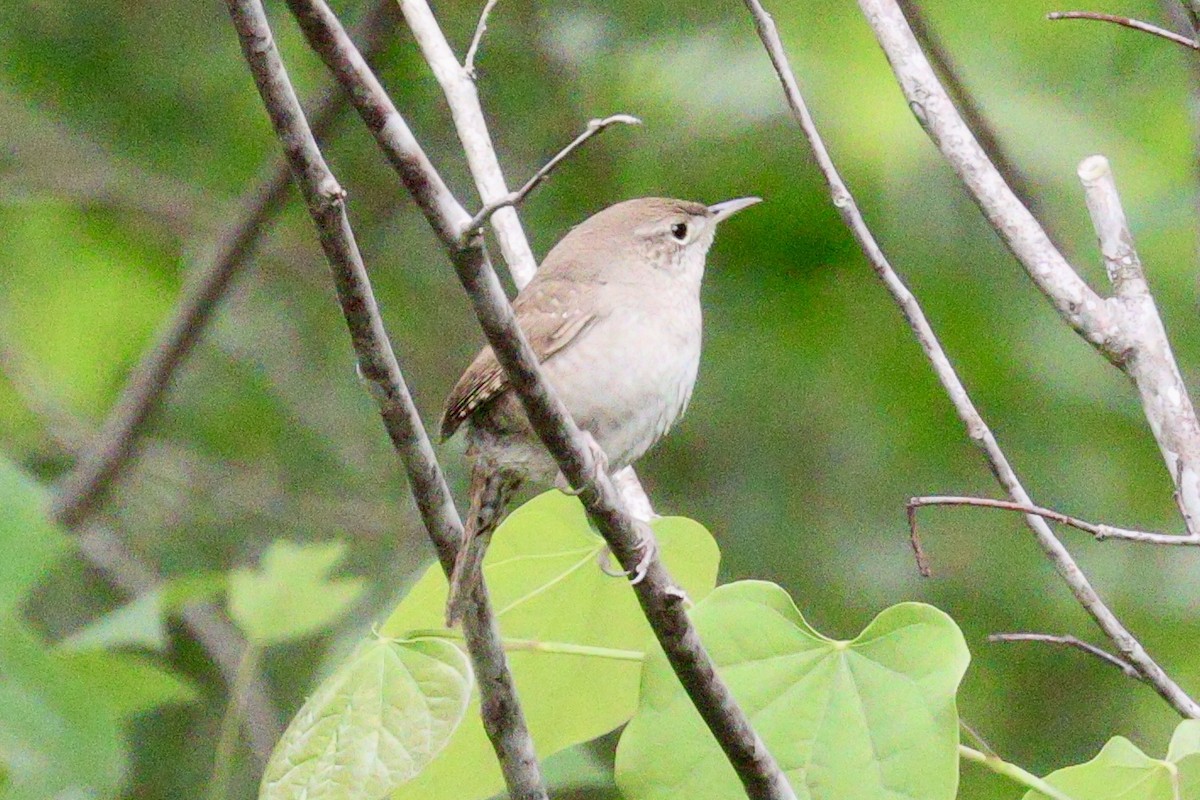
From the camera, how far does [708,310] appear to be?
4.71 metres

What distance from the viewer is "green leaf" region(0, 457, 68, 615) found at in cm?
279

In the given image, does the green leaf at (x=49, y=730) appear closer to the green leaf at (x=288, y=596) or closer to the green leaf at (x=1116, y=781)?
the green leaf at (x=288, y=596)

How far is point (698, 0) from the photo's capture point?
14.9ft

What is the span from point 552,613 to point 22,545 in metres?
1.21

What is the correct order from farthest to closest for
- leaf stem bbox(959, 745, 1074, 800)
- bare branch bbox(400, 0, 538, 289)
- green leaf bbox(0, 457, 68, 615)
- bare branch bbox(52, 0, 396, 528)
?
bare branch bbox(52, 0, 396, 528), green leaf bbox(0, 457, 68, 615), bare branch bbox(400, 0, 538, 289), leaf stem bbox(959, 745, 1074, 800)

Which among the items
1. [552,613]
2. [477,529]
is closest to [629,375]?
[477,529]

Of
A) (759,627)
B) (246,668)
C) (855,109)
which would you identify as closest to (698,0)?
(855,109)

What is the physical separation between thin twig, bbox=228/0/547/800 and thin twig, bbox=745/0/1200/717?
0.69 m

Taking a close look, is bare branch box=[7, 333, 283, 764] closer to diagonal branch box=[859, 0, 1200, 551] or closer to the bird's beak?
the bird's beak

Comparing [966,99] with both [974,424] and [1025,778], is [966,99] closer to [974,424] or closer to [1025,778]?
[974,424]

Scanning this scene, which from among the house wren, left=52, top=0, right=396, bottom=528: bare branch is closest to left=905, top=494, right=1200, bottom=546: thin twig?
the house wren

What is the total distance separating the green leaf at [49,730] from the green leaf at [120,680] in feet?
0.06

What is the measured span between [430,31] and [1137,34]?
233 centimetres

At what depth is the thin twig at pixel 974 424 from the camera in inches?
75.6
